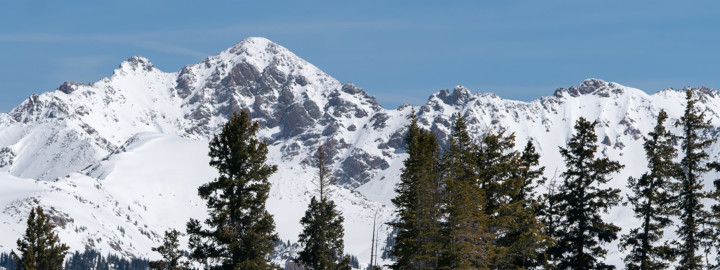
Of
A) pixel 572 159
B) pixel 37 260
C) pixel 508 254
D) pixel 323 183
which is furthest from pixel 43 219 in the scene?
pixel 572 159

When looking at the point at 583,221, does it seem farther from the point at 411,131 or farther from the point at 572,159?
the point at 411,131

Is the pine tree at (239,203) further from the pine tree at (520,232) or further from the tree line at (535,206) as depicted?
the pine tree at (520,232)

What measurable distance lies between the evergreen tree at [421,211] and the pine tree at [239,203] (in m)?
8.02

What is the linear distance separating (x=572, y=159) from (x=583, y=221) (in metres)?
3.50

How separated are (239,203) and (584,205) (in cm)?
1918

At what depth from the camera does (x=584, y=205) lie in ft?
157

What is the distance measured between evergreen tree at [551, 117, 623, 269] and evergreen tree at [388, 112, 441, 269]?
7436mm

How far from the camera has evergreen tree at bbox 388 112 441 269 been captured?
4469cm

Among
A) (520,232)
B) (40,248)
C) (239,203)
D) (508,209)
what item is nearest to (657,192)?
(520,232)

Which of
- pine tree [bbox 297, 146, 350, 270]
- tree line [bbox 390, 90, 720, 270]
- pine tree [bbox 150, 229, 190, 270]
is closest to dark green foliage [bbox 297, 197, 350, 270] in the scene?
pine tree [bbox 297, 146, 350, 270]

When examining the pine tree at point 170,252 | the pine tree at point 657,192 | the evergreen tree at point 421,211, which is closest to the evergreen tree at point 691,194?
the pine tree at point 657,192

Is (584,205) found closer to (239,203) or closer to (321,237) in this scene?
(321,237)

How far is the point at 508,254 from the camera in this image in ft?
154

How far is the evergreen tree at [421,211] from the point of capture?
44.7 metres
